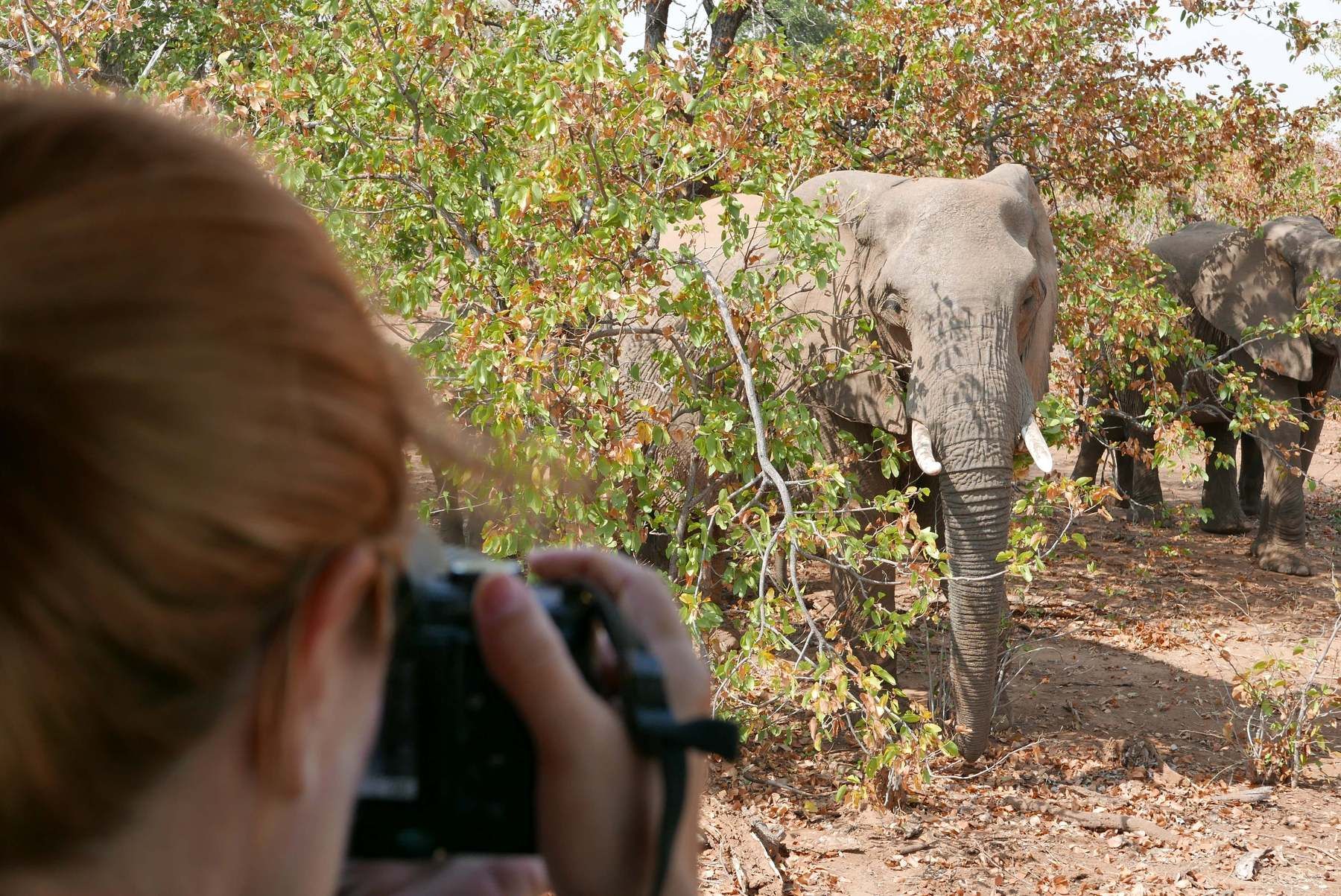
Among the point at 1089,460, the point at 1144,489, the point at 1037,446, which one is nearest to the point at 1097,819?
the point at 1037,446

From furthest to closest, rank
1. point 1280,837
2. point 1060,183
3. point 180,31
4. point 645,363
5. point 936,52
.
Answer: point 180,31, point 1060,183, point 936,52, point 645,363, point 1280,837

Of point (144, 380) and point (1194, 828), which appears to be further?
point (1194, 828)

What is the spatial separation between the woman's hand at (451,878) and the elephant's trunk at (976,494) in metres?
3.91

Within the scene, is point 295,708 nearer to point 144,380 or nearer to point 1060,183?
point 144,380

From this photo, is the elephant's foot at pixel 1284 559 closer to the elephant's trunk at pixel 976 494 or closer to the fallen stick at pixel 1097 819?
the fallen stick at pixel 1097 819

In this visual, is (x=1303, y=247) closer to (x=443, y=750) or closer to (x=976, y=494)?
(x=976, y=494)

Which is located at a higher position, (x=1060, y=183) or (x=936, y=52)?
(x=936, y=52)

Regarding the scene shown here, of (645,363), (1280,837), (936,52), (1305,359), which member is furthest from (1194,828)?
(1305,359)

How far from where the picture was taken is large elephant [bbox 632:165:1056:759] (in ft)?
15.3

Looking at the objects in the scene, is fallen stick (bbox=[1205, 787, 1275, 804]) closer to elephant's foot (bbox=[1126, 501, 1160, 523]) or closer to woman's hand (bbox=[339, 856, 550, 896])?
woman's hand (bbox=[339, 856, 550, 896])

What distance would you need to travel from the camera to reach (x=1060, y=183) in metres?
7.51

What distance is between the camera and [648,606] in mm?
922

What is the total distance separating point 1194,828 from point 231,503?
475cm

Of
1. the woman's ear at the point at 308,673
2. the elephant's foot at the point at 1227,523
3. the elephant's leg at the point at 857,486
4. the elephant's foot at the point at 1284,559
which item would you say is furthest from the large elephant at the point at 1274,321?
the woman's ear at the point at 308,673
